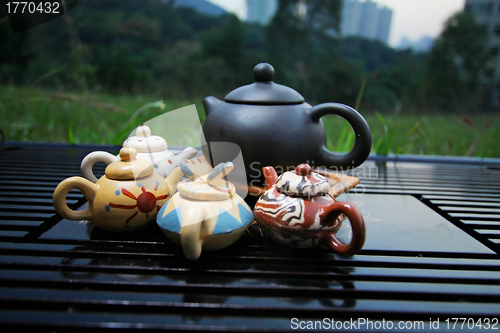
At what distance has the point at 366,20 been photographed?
7.23 m

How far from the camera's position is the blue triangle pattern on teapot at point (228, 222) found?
0.68 m

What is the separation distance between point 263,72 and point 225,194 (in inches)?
19.6

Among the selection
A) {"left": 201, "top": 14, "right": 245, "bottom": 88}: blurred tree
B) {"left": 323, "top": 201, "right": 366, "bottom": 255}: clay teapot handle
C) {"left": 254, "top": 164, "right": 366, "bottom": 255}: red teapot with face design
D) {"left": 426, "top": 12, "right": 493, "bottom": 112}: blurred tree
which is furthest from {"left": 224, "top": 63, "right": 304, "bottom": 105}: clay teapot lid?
{"left": 201, "top": 14, "right": 245, "bottom": 88}: blurred tree

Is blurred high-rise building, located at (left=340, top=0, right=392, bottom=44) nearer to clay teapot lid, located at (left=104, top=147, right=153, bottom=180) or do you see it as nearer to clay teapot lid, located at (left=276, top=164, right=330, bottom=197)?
clay teapot lid, located at (left=276, top=164, right=330, bottom=197)

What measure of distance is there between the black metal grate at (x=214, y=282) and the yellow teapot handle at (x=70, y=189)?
0.17ft

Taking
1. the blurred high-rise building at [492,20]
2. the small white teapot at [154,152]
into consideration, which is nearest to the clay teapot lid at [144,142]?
the small white teapot at [154,152]

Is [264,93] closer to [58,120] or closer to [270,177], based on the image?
[270,177]

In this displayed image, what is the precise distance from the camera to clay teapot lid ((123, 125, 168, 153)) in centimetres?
92

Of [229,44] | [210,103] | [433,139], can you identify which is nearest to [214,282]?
[210,103]

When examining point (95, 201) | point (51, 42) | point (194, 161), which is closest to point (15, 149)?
point (95, 201)

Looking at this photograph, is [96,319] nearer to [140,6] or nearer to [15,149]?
[15,149]

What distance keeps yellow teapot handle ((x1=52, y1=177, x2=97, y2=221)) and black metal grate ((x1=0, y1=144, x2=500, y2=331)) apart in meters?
0.05

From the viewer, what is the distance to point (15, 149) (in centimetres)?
163

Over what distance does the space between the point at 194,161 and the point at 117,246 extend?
25cm
